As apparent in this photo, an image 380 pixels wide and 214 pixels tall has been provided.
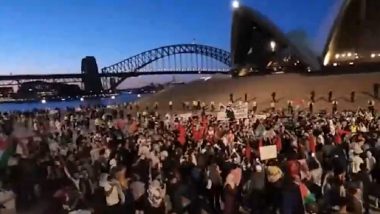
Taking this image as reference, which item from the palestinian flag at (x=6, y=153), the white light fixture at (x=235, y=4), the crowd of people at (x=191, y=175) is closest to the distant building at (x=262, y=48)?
the white light fixture at (x=235, y=4)

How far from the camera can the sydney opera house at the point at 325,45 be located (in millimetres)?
56906

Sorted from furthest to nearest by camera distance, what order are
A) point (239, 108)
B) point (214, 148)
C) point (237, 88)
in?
point (237, 88)
point (239, 108)
point (214, 148)

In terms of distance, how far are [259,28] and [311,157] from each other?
191ft

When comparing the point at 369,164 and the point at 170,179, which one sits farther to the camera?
the point at 369,164

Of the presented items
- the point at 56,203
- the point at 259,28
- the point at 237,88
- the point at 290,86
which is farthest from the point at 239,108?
the point at 259,28

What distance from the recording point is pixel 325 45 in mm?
59094

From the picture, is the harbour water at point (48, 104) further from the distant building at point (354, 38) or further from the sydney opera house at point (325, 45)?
the distant building at point (354, 38)

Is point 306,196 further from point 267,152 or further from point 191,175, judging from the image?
point 191,175

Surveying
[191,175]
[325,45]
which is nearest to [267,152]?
[191,175]

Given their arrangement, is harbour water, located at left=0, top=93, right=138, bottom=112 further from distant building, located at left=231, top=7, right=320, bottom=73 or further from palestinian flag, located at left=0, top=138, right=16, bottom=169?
distant building, located at left=231, top=7, right=320, bottom=73

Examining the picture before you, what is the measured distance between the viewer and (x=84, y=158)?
36.2 ft

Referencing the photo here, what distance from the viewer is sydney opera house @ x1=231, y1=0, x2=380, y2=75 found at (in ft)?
187

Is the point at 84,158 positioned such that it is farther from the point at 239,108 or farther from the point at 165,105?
the point at 165,105

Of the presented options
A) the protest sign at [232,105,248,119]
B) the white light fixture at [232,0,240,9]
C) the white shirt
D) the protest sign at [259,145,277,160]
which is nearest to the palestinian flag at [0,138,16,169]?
the white shirt
